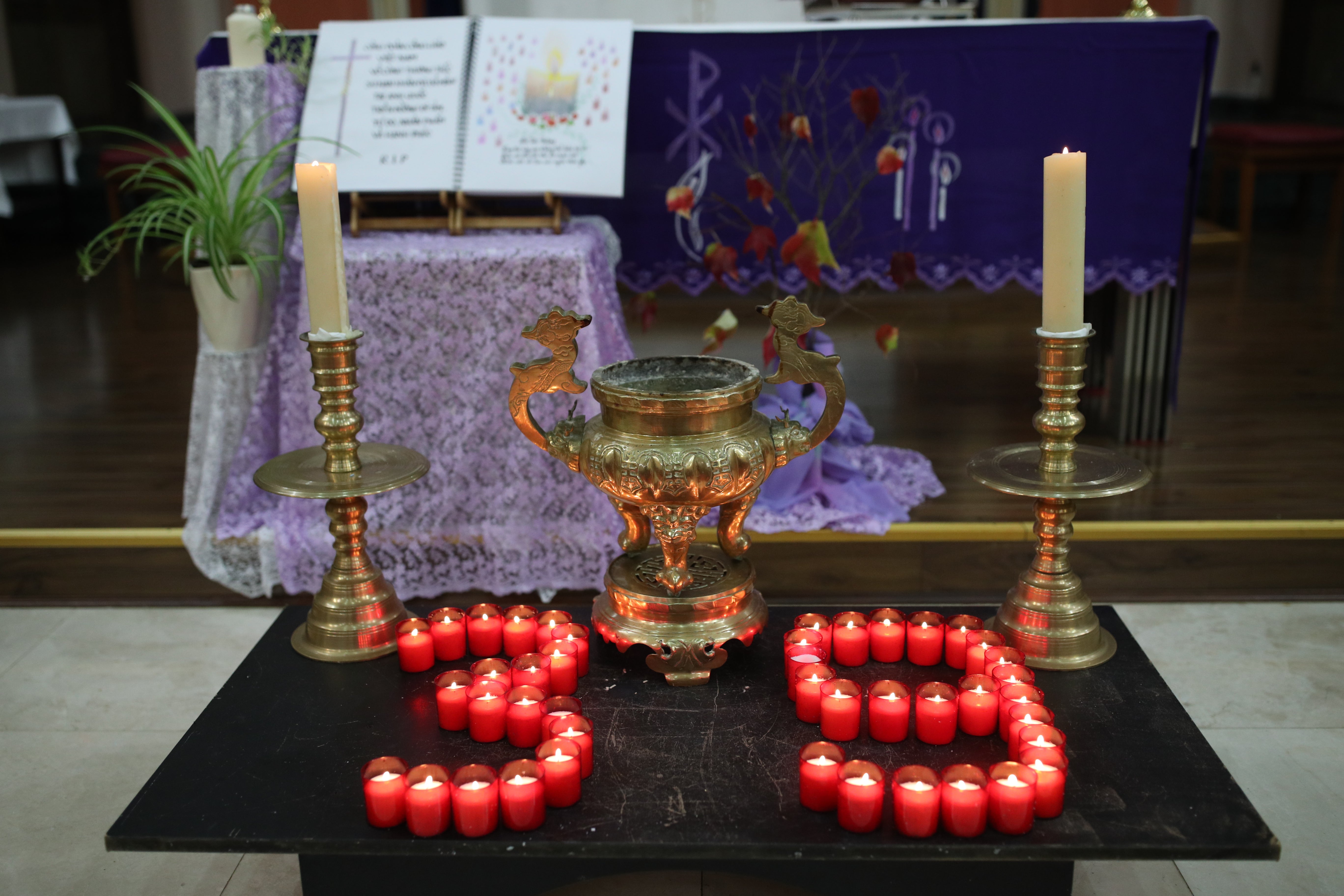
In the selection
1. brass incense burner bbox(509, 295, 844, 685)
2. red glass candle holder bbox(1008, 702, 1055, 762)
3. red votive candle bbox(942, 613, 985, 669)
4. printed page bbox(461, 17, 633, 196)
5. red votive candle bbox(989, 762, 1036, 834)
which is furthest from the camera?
printed page bbox(461, 17, 633, 196)

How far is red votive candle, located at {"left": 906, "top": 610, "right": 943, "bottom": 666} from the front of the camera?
4.89ft

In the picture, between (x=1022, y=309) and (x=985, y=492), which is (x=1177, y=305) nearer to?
(x=985, y=492)

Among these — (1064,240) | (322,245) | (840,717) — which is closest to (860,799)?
(840,717)

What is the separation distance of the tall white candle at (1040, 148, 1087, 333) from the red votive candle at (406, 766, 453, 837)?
34.0 inches

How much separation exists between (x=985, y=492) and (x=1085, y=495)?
4.11ft

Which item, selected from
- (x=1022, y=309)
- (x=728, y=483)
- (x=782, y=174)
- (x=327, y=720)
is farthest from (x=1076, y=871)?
(x=1022, y=309)

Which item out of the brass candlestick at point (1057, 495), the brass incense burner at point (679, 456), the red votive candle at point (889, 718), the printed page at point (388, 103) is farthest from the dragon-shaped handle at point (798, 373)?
the printed page at point (388, 103)

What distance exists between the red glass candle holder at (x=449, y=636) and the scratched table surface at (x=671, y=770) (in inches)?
0.7

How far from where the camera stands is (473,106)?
2605 millimetres

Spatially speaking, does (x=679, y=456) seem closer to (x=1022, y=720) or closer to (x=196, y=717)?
(x=1022, y=720)

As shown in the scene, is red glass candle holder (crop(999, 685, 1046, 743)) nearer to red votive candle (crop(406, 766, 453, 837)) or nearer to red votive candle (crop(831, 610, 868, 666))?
red votive candle (crop(831, 610, 868, 666))

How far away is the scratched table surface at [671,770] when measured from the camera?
1.14 meters

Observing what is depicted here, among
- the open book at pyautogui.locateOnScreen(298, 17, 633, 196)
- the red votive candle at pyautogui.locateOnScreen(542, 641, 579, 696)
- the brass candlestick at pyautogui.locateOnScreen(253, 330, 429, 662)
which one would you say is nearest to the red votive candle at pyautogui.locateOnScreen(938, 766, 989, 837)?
the red votive candle at pyautogui.locateOnScreen(542, 641, 579, 696)

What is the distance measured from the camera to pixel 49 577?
2492 mm
